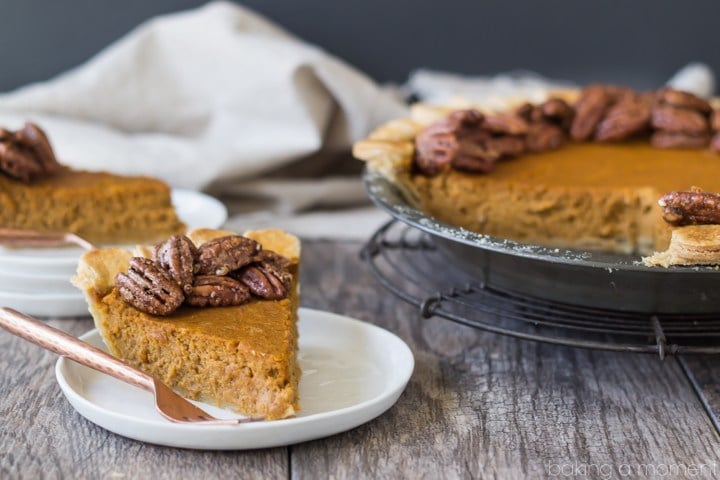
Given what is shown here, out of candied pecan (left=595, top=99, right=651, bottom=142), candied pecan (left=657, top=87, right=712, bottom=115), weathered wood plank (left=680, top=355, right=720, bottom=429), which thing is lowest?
weathered wood plank (left=680, top=355, right=720, bottom=429)

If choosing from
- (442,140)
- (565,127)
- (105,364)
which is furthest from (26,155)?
(565,127)

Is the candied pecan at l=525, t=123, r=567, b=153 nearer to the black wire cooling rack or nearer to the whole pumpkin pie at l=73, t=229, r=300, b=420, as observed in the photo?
the black wire cooling rack

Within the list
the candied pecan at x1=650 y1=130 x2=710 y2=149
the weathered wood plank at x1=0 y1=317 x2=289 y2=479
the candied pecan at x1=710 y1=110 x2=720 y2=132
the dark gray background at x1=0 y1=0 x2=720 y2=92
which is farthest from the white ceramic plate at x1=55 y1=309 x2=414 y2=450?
the dark gray background at x1=0 y1=0 x2=720 y2=92

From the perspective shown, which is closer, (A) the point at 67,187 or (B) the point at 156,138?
(A) the point at 67,187

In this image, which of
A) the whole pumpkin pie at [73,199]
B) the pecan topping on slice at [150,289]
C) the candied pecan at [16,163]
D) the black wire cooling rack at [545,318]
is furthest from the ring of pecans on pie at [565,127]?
the candied pecan at [16,163]

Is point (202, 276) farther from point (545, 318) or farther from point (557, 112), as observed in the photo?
point (557, 112)

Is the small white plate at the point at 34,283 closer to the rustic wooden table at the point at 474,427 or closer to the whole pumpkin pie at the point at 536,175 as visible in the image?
the rustic wooden table at the point at 474,427

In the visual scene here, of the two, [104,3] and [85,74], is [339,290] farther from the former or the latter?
[104,3]

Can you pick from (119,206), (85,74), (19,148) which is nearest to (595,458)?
(119,206)
